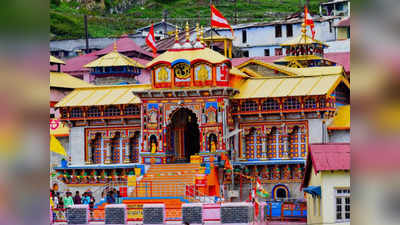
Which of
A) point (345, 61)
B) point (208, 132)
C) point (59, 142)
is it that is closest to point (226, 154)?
point (208, 132)

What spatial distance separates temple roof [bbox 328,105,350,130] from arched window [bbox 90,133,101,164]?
38.4 feet

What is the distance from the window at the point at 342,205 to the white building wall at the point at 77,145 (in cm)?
1837

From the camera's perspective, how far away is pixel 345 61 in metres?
64.4

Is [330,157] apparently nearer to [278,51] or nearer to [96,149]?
[96,149]

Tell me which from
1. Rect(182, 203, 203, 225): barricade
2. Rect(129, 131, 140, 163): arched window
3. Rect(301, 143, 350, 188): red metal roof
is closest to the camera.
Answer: Rect(301, 143, 350, 188): red metal roof

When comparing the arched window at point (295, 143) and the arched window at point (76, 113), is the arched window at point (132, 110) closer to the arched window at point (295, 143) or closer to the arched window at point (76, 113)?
the arched window at point (76, 113)

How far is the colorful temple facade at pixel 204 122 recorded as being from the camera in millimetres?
39312

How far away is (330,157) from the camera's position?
93.9 ft

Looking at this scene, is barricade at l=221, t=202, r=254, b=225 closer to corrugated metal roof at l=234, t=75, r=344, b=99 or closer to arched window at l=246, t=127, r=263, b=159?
corrugated metal roof at l=234, t=75, r=344, b=99

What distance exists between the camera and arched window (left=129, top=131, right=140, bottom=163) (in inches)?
1692

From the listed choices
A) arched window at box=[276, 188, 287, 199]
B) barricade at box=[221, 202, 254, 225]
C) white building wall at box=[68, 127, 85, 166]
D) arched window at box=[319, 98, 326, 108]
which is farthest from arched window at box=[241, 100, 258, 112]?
barricade at box=[221, 202, 254, 225]

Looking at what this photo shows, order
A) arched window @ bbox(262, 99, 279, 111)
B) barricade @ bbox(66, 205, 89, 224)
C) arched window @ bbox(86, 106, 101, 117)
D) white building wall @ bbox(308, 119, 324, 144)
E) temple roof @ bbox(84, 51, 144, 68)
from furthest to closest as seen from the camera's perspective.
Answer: temple roof @ bbox(84, 51, 144, 68), arched window @ bbox(86, 106, 101, 117), arched window @ bbox(262, 99, 279, 111), white building wall @ bbox(308, 119, 324, 144), barricade @ bbox(66, 205, 89, 224)

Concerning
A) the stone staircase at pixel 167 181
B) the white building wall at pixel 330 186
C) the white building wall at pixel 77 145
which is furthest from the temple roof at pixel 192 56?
the white building wall at pixel 330 186
